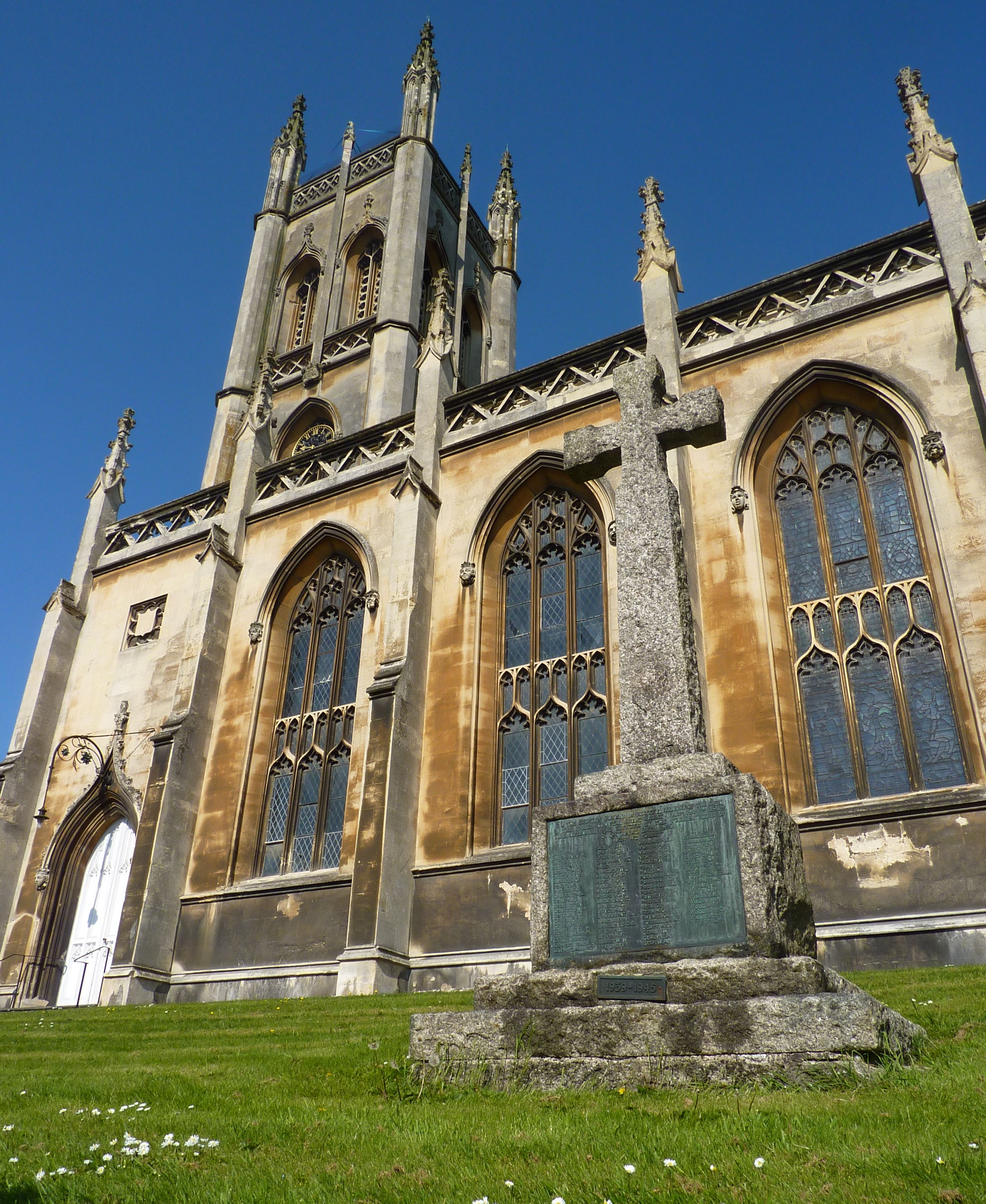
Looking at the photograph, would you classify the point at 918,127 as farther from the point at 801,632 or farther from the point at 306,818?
the point at 306,818

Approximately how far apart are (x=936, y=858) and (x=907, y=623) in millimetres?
3146

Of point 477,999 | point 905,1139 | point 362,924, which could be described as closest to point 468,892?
point 362,924

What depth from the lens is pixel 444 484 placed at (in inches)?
691

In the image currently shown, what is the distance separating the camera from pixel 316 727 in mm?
17016

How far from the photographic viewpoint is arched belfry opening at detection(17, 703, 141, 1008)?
55.9 feet

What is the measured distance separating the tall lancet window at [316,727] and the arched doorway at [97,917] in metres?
2.91

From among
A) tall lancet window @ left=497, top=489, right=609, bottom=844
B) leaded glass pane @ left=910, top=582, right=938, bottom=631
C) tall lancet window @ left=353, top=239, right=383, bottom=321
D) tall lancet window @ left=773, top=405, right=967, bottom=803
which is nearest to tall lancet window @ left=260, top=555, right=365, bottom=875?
tall lancet window @ left=497, top=489, right=609, bottom=844

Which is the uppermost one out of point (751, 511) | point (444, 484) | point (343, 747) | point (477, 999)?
point (444, 484)

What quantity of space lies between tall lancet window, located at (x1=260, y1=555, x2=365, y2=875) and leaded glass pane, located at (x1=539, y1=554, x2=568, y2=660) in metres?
3.41

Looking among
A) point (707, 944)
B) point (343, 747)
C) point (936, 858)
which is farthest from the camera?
point (343, 747)

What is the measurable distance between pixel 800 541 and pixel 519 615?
4.61m

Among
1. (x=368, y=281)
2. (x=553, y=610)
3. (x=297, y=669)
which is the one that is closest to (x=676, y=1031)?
(x=553, y=610)

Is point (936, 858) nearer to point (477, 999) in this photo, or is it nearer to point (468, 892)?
point (468, 892)

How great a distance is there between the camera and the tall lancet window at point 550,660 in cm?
1434
